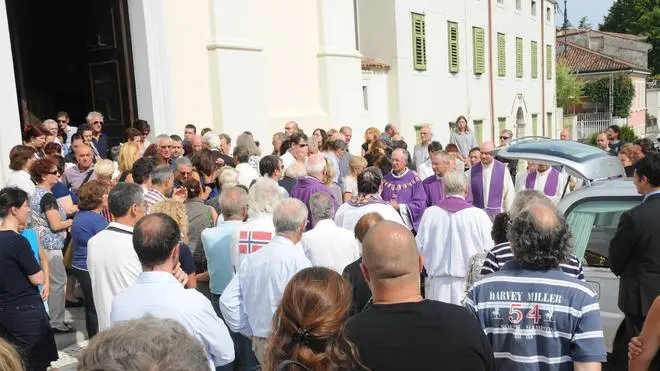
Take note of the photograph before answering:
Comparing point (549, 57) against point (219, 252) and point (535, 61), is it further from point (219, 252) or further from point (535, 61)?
point (219, 252)

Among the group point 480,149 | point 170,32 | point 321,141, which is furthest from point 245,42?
point 480,149

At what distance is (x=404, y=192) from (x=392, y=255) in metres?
4.89

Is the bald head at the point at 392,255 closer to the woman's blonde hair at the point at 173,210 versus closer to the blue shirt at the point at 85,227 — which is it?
the woman's blonde hair at the point at 173,210

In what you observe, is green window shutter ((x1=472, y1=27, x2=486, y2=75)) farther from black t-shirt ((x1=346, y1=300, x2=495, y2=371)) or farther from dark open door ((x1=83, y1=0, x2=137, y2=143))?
black t-shirt ((x1=346, y1=300, x2=495, y2=371))

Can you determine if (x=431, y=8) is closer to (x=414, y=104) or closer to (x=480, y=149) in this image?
(x=414, y=104)

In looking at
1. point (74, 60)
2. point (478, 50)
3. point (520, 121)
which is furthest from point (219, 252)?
point (520, 121)

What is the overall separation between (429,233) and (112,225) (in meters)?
2.54

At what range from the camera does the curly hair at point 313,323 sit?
2.12 meters

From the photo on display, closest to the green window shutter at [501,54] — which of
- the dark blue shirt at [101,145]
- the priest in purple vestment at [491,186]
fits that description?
the priest in purple vestment at [491,186]

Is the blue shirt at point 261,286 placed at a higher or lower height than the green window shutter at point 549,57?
lower

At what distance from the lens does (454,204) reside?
5191mm

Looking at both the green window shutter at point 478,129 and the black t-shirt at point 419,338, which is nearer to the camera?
the black t-shirt at point 419,338

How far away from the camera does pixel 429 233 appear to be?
5.27 m

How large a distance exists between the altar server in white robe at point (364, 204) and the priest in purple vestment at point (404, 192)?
1.34 metres
